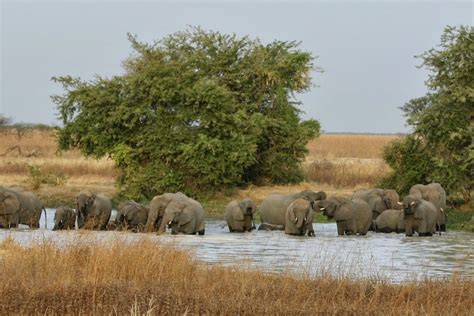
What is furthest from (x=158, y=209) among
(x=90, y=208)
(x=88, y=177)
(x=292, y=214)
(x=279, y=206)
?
(x=88, y=177)

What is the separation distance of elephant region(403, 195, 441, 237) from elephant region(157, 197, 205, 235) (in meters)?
5.55

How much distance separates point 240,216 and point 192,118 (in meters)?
9.82

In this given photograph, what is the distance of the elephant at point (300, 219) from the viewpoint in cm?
3005

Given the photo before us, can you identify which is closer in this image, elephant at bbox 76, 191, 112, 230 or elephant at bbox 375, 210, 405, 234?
elephant at bbox 76, 191, 112, 230

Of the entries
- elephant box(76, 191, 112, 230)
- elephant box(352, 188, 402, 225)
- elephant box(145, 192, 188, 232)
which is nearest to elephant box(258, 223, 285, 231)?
elephant box(352, 188, 402, 225)

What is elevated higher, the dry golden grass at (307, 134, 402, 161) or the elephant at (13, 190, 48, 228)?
the dry golden grass at (307, 134, 402, 161)

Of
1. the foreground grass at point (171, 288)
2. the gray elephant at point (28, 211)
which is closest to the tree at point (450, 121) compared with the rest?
the gray elephant at point (28, 211)

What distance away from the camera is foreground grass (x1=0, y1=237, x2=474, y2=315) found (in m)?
14.3

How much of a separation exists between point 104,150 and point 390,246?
16.5 m

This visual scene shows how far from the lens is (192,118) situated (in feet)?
135

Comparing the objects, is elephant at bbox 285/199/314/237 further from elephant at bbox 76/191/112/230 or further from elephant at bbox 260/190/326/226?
elephant at bbox 76/191/112/230

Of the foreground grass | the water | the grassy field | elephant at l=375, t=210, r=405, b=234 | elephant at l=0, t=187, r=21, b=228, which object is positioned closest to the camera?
the foreground grass

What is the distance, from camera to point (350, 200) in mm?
31547

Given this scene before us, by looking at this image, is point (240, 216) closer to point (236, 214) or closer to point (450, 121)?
point (236, 214)
